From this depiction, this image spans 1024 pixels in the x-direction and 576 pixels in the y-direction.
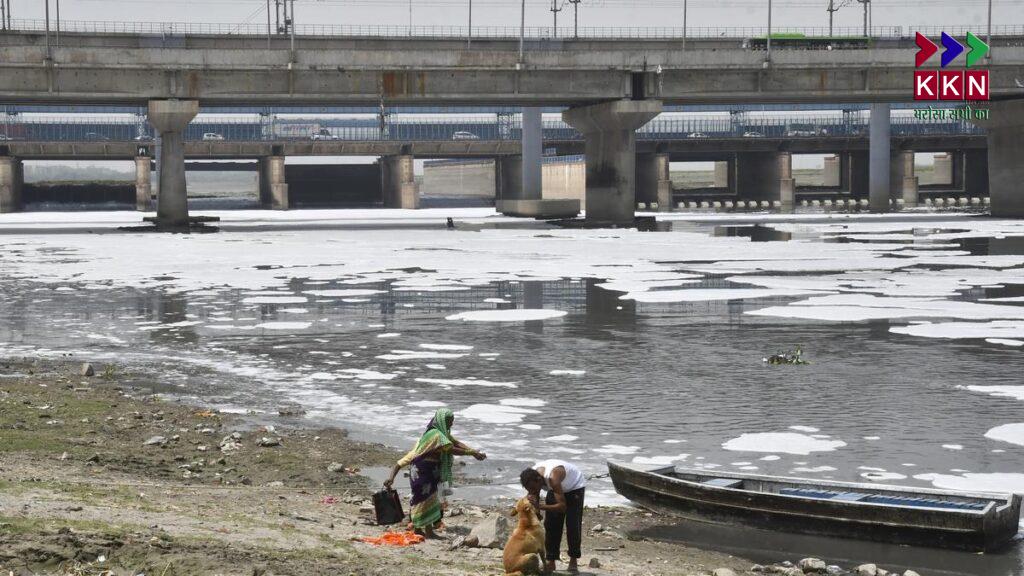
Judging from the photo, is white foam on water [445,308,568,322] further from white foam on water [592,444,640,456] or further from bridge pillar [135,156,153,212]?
bridge pillar [135,156,153,212]

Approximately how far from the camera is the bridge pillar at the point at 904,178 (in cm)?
9750

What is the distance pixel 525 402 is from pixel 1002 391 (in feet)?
20.0

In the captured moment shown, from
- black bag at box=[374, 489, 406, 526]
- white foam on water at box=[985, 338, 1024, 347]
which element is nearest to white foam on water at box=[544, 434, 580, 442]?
black bag at box=[374, 489, 406, 526]

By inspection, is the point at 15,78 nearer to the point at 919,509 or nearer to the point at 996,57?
the point at 996,57

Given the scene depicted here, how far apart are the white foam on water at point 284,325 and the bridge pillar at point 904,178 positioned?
8139 centimetres

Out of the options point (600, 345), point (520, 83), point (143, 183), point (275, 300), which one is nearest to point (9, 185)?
point (143, 183)

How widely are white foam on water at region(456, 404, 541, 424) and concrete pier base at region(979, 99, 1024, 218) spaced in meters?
56.7

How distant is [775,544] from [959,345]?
1139 centimetres

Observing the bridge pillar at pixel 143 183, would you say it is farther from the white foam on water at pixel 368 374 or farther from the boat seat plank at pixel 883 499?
the boat seat plank at pixel 883 499

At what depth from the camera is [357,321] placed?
78.2 ft

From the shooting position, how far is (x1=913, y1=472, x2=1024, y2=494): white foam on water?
36.6 ft

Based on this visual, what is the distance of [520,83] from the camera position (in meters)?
58.6

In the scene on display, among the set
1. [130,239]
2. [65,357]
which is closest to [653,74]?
[130,239]

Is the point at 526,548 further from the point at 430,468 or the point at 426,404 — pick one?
the point at 426,404
